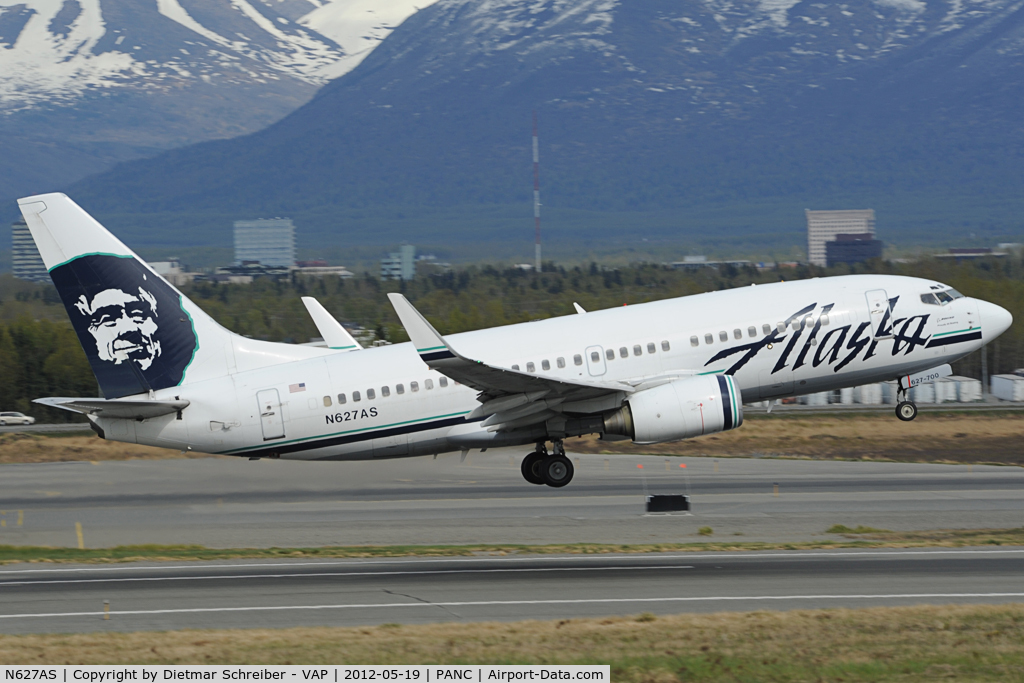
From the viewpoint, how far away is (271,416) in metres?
33.6

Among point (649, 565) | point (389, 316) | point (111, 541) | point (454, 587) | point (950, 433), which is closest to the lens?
point (454, 587)

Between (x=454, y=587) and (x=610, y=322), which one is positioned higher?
(x=610, y=322)

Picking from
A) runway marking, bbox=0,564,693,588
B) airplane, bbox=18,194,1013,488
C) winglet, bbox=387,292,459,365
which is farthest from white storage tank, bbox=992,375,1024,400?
winglet, bbox=387,292,459,365

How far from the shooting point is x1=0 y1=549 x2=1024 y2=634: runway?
2627cm

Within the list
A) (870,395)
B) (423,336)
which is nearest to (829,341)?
(423,336)

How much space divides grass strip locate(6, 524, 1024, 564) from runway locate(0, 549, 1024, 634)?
1.10 meters

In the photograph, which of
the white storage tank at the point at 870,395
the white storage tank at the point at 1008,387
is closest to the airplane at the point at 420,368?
the white storage tank at the point at 870,395

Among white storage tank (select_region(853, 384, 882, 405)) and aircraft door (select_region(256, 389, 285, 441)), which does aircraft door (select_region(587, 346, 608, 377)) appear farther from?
white storage tank (select_region(853, 384, 882, 405))

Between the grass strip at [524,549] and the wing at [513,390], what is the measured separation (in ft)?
12.9

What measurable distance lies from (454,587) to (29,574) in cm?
1231

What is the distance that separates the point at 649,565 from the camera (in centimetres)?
3136

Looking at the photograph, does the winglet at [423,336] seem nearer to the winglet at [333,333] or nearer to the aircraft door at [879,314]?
the winglet at [333,333]

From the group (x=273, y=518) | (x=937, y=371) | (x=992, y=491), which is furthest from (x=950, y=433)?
(x=273, y=518)

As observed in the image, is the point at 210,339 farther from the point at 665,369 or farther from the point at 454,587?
the point at 665,369
